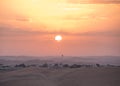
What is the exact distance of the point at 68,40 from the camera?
262 inches

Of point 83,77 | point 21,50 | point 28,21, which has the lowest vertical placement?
point 83,77

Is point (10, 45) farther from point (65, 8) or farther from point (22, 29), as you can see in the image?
point (65, 8)

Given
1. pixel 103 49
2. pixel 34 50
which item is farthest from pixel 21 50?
pixel 103 49

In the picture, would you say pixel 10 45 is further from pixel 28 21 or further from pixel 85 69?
pixel 85 69

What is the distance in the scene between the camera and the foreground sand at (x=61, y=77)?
5.97 metres

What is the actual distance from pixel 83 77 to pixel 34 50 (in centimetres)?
101

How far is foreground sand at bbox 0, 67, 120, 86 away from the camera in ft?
19.6

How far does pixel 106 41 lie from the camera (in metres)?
6.78

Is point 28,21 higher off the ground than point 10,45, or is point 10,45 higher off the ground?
point 28,21

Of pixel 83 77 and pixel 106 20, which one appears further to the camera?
pixel 106 20

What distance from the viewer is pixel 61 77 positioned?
6.12 meters

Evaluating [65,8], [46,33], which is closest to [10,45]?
[46,33]

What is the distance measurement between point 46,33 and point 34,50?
1.24ft

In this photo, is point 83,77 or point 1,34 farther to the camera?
point 1,34
